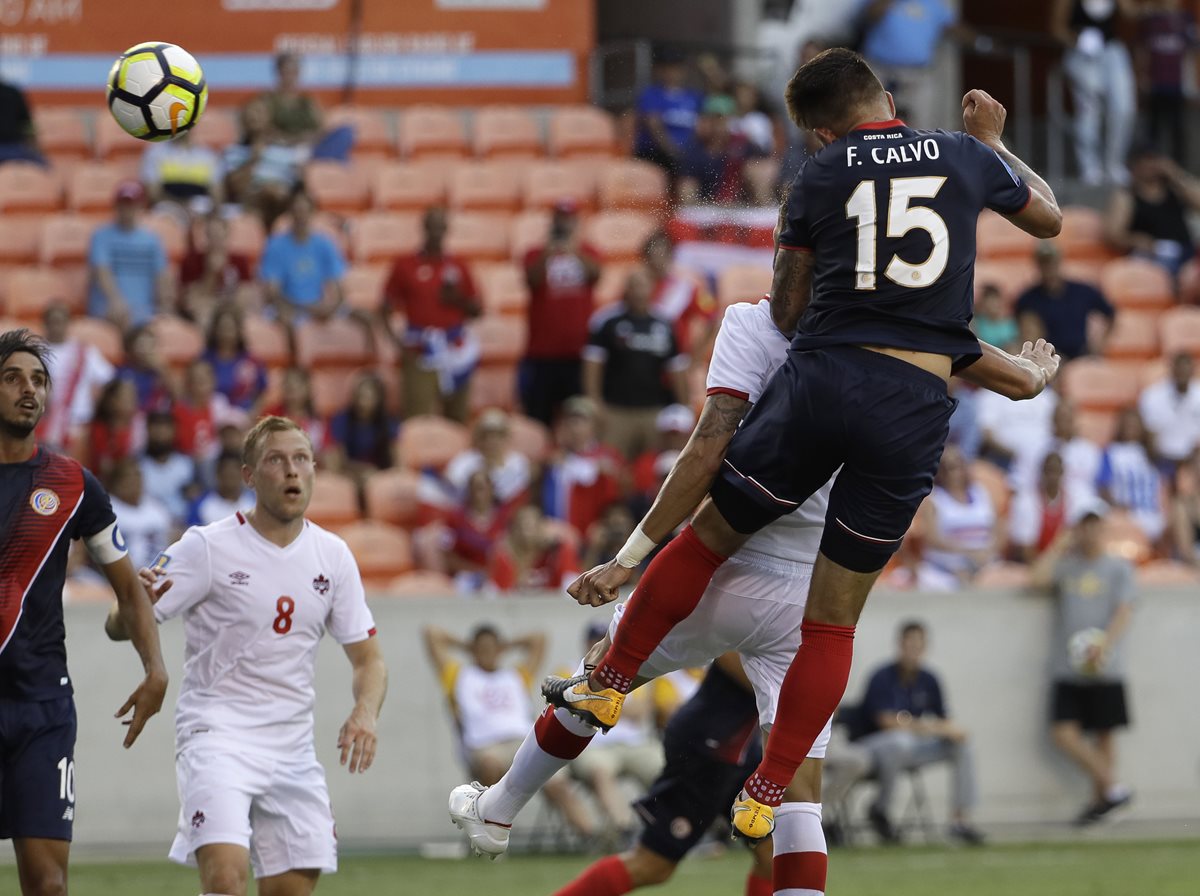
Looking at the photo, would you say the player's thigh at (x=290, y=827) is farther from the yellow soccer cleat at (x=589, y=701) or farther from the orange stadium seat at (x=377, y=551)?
the orange stadium seat at (x=377, y=551)

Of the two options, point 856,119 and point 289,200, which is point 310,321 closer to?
point 289,200

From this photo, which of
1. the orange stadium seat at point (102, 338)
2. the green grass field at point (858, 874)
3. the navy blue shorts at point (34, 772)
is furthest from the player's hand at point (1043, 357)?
the orange stadium seat at point (102, 338)

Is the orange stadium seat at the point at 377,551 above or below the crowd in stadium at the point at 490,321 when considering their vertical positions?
below

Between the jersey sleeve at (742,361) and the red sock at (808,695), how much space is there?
2.76 feet

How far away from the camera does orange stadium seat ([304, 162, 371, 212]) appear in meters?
17.9

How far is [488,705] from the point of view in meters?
13.6

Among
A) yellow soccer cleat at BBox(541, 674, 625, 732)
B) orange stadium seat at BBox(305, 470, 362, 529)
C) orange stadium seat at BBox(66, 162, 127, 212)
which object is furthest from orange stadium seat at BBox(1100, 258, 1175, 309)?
yellow soccer cleat at BBox(541, 674, 625, 732)

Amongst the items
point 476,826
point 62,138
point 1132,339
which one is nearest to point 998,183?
point 476,826

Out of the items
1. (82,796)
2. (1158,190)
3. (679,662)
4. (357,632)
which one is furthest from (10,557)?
(1158,190)

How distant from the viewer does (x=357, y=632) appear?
25.7 feet

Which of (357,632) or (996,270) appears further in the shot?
(996,270)

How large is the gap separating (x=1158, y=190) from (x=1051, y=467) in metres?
4.75

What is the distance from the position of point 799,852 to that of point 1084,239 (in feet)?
42.7

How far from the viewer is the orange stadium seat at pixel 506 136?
18.8m
